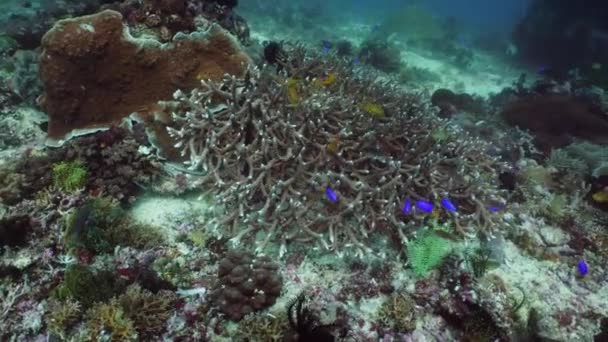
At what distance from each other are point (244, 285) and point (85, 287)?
1.53m

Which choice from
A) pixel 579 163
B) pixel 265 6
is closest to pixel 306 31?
pixel 265 6

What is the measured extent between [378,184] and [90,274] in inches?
133

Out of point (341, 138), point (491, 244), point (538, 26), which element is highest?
point (538, 26)

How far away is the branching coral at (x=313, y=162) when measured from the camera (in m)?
4.44

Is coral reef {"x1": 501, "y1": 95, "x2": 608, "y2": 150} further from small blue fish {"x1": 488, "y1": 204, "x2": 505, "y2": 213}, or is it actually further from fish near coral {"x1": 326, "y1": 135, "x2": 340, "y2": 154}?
fish near coral {"x1": 326, "y1": 135, "x2": 340, "y2": 154}

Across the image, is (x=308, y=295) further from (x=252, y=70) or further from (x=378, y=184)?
(x=252, y=70)

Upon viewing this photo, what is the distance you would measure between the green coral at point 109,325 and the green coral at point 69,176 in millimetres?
1896

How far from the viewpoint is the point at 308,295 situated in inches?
162

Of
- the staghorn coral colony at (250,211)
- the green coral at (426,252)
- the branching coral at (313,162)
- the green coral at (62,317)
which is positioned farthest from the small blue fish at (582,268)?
the green coral at (62,317)

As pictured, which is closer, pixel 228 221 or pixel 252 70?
pixel 228 221

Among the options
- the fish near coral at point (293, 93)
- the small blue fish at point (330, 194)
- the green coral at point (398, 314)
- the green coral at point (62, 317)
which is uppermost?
the fish near coral at point (293, 93)

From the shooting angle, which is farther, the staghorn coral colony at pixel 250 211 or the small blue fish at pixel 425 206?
the small blue fish at pixel 425 206

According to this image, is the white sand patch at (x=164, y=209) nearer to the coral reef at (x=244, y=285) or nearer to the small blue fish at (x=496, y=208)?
the coral reef at (x=244, y=285)

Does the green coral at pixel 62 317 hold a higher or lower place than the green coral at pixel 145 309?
lower
